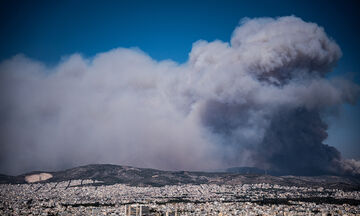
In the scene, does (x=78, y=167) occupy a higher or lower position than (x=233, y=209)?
higher

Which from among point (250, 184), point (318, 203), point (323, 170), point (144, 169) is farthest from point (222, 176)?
point (318, 203)

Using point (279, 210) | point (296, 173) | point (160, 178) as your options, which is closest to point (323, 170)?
point (296, 173)

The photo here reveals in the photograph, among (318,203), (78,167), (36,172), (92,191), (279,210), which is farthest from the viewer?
(78,167)

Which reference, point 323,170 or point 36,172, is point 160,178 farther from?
point 323,170

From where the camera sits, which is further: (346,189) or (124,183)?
(124,183)

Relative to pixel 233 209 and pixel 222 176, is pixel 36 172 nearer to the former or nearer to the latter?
pixel 222 176

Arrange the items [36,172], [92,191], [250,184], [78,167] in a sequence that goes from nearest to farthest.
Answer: [92,191] → [250,184] → [36,172] → [78,167]
